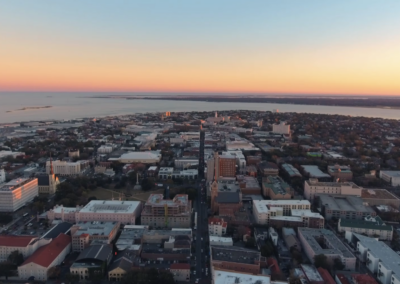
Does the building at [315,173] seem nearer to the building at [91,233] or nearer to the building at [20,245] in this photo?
the building at [91,233]

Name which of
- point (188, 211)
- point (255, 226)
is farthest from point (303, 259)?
point (188, 211)

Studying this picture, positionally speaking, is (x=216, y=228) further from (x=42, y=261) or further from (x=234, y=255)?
(x=42, y=261)

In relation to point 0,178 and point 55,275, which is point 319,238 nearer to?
point 55,275

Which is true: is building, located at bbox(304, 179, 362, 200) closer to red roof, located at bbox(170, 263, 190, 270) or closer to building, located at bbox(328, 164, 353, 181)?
building, located at bbox(328, 164, 353, 181)

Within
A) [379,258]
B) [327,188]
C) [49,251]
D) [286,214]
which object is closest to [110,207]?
[49,251]

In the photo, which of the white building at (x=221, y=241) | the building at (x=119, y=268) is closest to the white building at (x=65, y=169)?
the building at (x=119, y=268)

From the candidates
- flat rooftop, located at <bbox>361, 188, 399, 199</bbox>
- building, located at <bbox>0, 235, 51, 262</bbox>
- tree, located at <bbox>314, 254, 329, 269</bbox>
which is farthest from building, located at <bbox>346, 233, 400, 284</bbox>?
building, located at <bbox>0, 235, 51, 262</bbox>
